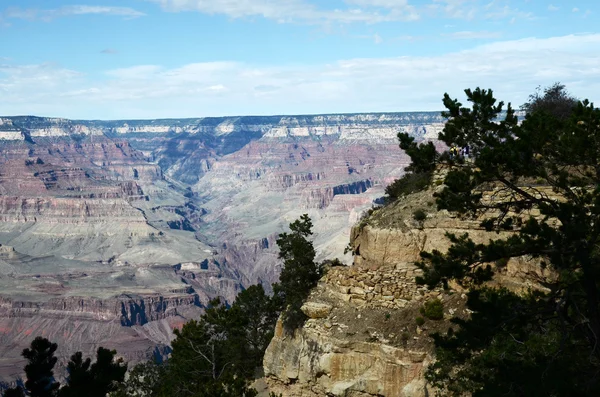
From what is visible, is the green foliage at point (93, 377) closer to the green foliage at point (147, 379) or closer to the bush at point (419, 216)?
the green foliage at point (147, 379)

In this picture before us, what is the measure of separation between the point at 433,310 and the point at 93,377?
1374 centimetres

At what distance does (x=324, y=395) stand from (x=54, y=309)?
182 metres

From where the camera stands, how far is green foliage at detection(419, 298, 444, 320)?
1097 inches

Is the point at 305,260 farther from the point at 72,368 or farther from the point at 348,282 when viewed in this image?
the point at 72,368

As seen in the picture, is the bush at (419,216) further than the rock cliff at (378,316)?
Yes

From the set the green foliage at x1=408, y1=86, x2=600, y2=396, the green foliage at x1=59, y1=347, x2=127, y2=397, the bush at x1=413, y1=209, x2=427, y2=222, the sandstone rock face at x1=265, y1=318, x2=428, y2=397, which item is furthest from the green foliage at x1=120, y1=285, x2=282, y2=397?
the green foliage at x1=408, y1=86, x2=600, y2=396

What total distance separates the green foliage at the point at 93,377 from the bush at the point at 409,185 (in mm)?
16939

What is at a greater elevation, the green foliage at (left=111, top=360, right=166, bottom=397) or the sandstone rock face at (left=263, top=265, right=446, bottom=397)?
the sandstone rock face at (left=263, top=265, right=446, bottom=397)

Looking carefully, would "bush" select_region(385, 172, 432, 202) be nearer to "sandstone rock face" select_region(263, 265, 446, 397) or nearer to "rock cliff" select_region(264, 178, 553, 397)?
"rock cliff" select_region(264, 178, 553, 397)

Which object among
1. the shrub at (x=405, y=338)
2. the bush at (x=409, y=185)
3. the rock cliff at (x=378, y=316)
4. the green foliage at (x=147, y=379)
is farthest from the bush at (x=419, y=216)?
the green foliage at (x=147, y=379)

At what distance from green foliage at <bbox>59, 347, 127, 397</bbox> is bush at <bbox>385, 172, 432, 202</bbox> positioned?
55.6ft

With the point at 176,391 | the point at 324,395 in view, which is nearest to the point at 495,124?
the point at 324,395

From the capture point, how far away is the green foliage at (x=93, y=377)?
26.8m

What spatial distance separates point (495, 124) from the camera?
65.1ft
